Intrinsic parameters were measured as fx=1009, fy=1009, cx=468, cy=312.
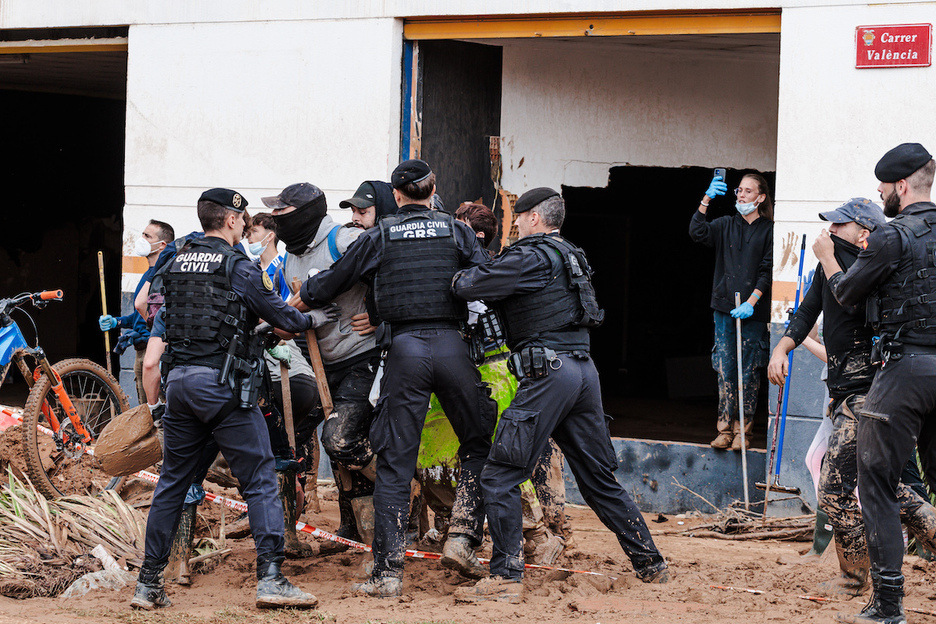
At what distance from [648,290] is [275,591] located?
10154 millimetres

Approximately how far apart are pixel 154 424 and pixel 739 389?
4041 mm

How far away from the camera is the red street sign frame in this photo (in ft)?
21.7

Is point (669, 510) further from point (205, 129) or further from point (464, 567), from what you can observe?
point (205, 129)

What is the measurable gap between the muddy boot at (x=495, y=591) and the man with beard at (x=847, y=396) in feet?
5.16

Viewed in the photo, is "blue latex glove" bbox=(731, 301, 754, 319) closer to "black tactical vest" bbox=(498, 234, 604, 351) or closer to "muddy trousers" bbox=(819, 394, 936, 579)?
"muddy trousers" bbox=(819, 394, 936, 579)

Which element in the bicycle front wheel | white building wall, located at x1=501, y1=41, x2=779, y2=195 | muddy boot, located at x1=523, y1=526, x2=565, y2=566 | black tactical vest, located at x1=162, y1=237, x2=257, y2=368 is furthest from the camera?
white building wall, located at x1=501, y1=41, x2=779, y2=195

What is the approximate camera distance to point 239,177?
8.30 meters

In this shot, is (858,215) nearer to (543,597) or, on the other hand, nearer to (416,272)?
(416,272)

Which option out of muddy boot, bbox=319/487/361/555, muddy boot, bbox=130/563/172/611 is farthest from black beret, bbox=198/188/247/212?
muddy boot, bbox=319/487/361/555

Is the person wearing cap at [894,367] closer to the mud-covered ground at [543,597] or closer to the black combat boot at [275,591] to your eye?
the mud-covered ground at [543,597]

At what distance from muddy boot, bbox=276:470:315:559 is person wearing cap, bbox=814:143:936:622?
2924mm

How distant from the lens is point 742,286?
299 inches

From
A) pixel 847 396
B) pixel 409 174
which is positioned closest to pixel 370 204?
pixel 409 174

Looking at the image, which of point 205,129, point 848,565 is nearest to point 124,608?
point 848,565
